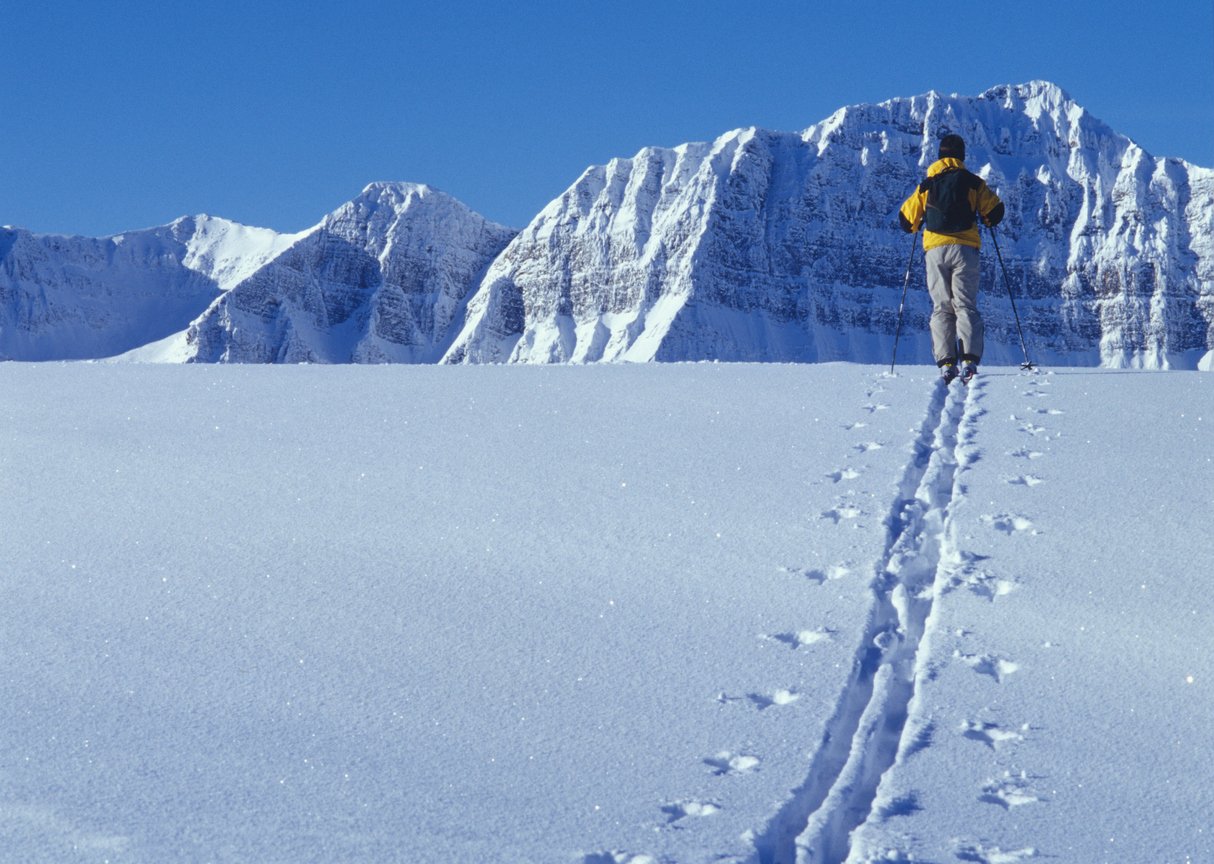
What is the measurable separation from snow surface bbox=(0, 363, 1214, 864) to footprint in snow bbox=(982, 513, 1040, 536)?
0.04m

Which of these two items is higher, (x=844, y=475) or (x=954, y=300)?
(x=954, y=300)

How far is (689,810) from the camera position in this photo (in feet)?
15.4

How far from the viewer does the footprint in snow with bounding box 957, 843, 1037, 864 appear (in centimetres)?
439

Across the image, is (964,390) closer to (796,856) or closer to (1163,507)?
(1163,507)

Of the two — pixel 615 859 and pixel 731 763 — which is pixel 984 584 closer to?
pixel 731 763

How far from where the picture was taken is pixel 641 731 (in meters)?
5.24

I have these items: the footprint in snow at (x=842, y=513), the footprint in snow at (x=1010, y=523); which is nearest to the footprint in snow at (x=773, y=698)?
the footprint in snow at (x=842, y=513)

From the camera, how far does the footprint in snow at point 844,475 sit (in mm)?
8398

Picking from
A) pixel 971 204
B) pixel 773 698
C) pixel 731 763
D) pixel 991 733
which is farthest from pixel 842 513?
pixel 971 204

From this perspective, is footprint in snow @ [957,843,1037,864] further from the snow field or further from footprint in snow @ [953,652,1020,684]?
footprint in snow @ [953,652,1020,684]

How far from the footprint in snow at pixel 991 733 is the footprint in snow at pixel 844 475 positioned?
3221 millimetres

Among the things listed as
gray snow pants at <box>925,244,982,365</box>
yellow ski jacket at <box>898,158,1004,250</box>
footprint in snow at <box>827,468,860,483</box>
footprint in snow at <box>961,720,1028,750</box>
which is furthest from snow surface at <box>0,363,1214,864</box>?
yellow ski jacket at <box>898,158,1004,250</box>

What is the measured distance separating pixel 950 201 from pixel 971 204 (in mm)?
187

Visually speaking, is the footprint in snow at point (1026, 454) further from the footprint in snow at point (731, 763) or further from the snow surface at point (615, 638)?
the footprint in snow at point (731, 763)
